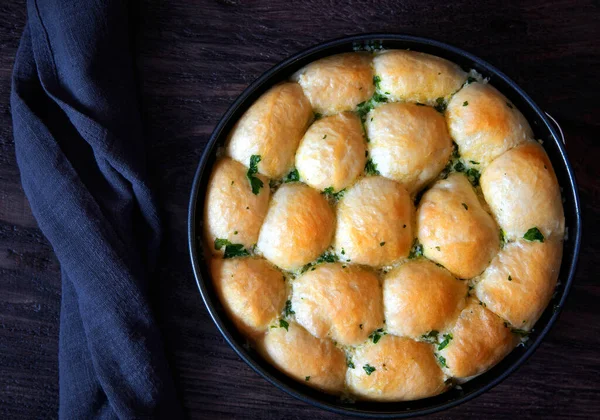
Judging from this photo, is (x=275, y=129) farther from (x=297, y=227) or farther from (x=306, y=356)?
(x=306, y=356)

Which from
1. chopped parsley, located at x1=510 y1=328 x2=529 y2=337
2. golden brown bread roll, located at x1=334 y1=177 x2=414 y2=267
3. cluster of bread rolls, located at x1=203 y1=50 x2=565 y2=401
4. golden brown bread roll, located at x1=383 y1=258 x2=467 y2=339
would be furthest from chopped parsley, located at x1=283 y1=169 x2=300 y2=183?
chopped parsley, located at x1=510 y1=328 x2=529 y2=337

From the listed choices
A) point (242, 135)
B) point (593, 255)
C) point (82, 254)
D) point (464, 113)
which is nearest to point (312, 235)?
point (242, 135)

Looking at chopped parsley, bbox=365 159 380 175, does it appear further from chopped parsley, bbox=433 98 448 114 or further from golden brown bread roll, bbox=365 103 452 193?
Answer: chopped parsley, bbox=433 98 448 114

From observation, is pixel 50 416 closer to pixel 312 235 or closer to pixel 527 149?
pixel 312 235

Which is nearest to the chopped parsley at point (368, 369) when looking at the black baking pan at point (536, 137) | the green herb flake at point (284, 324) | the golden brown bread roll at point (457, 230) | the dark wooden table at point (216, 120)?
the black baking pan at point (536, 137)

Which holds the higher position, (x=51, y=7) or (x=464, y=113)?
(x=51, y=7)

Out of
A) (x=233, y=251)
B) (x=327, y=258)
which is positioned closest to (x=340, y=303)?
A: (x=327, y=258)
